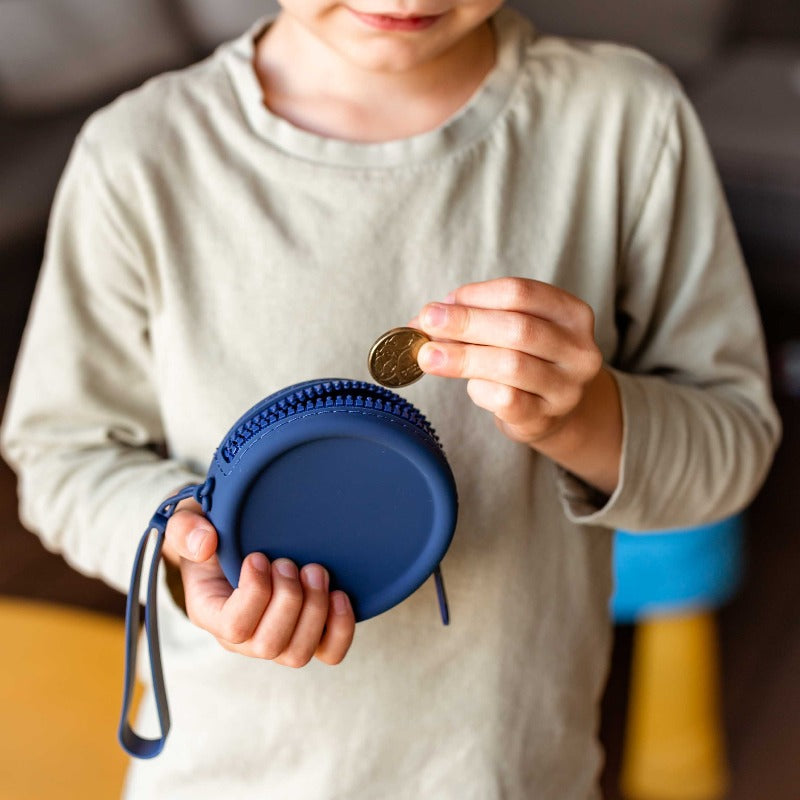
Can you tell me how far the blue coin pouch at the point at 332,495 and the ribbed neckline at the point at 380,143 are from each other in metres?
0.18

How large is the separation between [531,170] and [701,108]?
1.28 meters

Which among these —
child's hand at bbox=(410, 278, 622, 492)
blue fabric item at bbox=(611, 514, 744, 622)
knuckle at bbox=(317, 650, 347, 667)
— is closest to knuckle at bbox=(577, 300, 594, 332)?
child's hand at bbox=(410, 278, 622, 492)

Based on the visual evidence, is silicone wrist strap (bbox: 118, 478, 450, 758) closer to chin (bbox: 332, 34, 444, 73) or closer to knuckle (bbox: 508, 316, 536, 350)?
knuckle (bbox: 508, 316, 536, 350)

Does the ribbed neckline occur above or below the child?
above

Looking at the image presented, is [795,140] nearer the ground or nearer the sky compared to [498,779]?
nearer the ground

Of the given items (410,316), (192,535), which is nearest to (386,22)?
(410,316)

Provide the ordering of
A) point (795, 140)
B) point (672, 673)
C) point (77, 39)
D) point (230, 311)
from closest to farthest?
point (230, 311) → point (672, 673) → point (77, 39) → point (795, 140)

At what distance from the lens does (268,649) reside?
21.8 inches

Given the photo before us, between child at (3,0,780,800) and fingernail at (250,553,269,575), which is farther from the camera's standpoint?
child at (3,0,780,800)

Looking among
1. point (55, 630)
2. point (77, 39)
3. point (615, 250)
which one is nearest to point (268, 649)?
point (615, 250)

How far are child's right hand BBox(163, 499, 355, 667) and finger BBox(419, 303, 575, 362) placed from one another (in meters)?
0.15

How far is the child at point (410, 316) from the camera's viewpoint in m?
0.66

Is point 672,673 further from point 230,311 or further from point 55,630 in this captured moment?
point 230,311

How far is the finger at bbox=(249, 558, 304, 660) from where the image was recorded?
0.55 m
